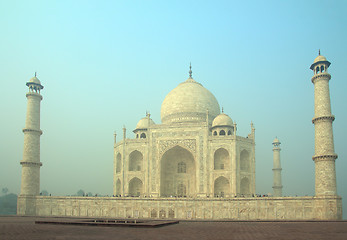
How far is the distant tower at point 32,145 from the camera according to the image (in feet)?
97.9

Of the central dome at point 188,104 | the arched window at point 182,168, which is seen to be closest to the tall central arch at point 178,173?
the arched window at point 182,168

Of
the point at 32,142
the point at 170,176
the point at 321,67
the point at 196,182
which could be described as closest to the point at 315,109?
the point at 321,67

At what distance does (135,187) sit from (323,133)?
685 inches

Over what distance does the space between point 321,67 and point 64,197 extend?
22064mm

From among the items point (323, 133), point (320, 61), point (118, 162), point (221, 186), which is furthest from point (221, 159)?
point (320, 61)

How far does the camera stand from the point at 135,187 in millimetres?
34094

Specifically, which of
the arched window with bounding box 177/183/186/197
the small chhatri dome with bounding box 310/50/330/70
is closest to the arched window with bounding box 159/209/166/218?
the arched window with bounding box 177/183/186/197

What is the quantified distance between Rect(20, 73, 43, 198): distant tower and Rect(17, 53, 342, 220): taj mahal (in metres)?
0.08

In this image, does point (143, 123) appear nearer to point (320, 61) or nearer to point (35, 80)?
point (35, 80)

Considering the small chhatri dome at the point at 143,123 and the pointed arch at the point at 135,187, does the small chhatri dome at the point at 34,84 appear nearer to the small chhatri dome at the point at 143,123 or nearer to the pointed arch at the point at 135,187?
the small chhatri dome at the point at 143,123

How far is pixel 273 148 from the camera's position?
138ft

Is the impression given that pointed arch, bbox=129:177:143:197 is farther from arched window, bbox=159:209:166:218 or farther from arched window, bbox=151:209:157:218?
arched window, bbox=159:209:166:218

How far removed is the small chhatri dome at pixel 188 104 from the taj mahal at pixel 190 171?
0.33 feet

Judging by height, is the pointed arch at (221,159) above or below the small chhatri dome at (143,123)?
below
